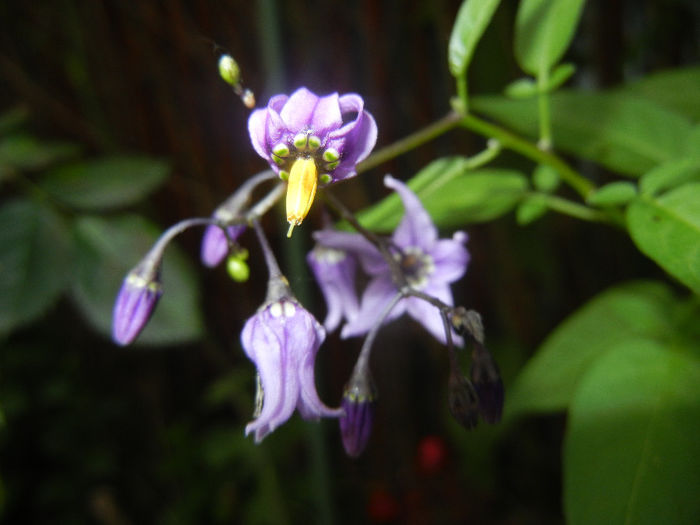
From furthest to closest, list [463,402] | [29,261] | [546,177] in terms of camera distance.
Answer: [29,261] → [546,177] → [463,402]

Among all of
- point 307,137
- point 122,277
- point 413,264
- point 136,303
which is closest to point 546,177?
point 413,264

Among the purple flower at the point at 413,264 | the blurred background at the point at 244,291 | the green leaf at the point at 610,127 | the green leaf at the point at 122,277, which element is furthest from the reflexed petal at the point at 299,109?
the blurred background at the point at 244,291

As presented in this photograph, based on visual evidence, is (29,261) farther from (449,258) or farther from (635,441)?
(635,441)

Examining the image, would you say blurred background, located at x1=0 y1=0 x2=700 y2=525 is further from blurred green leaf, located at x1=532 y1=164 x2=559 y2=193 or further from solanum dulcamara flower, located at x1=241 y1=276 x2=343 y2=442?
solanum dulcamara flower, located at x1=241 y1=276 x2=343 y2=442

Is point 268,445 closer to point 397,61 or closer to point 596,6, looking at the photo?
point 397,61

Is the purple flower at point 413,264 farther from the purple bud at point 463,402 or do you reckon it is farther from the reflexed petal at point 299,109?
the reflexed petal at point 299,109

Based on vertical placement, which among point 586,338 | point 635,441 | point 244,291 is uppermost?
point 635,441
